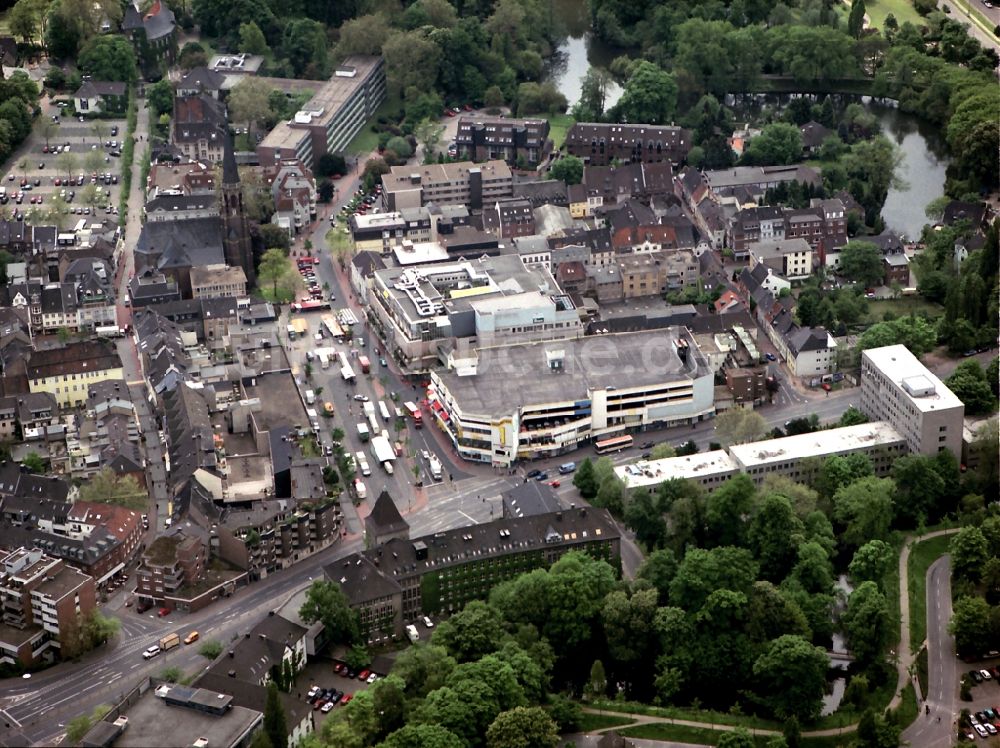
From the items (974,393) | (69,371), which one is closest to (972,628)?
(974,393)

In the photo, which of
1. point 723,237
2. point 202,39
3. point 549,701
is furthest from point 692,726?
point 202,39

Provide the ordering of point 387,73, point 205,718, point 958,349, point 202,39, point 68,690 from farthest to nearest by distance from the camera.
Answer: point 202,39 < point 387,73 < point 958,349 < point 68,690 < point 205,718

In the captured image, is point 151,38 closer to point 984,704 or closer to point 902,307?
point 902,307

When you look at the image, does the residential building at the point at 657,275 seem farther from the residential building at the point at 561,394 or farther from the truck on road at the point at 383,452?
the truck on road at the point at 383,452

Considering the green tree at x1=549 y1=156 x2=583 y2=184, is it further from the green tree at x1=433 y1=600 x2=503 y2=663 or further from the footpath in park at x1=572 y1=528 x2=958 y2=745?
the footpath in park at x1=572 y1=528 x2=958 y2=745

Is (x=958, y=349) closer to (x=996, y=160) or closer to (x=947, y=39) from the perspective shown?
(x=996, y=160)

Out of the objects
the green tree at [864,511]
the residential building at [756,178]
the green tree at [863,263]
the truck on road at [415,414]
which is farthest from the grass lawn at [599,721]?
the residential building at [756,178]
